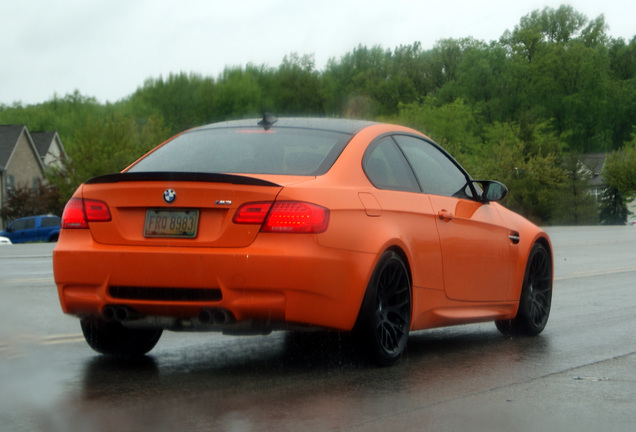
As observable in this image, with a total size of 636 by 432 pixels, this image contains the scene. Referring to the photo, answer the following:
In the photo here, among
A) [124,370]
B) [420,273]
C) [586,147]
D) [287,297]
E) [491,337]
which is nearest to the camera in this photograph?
[287,297]

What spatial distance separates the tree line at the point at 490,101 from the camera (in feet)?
282

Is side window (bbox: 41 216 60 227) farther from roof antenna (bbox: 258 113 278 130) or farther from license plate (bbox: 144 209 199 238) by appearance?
license plate (bbox: 144 209 199 238)

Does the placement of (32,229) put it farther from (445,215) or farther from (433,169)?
(445,215)

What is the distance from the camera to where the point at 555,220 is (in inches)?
3388

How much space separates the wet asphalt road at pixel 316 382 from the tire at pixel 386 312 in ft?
0.49

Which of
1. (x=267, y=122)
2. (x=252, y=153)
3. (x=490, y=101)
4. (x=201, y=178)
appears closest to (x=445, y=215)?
(x=267, y=122)

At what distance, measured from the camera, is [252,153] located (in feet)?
21.9

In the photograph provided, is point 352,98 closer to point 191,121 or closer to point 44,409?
point 191,121

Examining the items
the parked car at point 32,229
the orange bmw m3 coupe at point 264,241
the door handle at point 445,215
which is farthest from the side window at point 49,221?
the door handle at point 445,215

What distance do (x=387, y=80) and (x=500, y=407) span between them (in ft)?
389

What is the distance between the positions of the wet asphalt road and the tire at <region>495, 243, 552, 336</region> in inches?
5.4

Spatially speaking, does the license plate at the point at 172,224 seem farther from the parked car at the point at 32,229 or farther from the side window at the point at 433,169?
the parked car at the point at 32,229

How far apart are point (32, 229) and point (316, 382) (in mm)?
46995

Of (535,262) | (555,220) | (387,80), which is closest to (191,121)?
(555,220)
